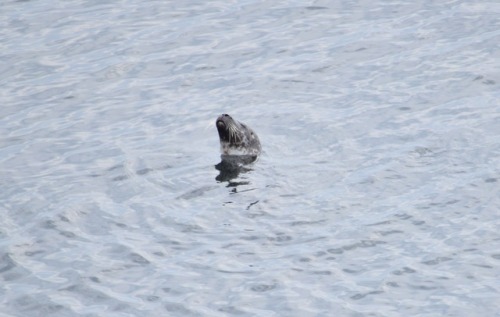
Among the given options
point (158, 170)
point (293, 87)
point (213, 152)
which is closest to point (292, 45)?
point (293, 87)

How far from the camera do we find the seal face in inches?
858

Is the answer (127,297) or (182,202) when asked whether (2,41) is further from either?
(127,297)

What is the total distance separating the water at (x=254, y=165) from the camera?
16.0 metres

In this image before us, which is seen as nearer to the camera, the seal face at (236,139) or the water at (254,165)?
the water at (254,165)

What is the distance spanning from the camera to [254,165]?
849 inches

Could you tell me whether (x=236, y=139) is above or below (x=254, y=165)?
above

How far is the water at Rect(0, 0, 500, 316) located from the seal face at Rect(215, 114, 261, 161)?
0.91ft

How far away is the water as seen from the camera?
631 inches

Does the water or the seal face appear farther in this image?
the seal face

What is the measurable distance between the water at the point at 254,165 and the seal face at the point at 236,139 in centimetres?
28

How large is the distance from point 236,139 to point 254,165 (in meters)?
0.67

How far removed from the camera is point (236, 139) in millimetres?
21859

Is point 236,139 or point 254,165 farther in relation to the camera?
point 236,139

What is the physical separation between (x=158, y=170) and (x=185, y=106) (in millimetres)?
3885
